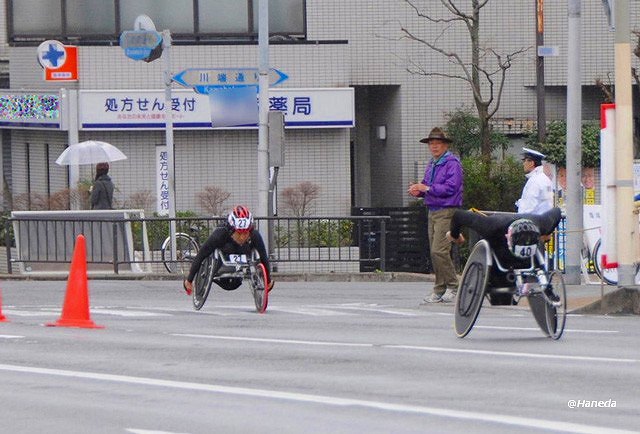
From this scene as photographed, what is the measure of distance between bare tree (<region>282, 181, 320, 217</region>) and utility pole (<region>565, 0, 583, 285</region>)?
11832mm

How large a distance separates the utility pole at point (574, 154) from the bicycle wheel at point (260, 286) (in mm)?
5650

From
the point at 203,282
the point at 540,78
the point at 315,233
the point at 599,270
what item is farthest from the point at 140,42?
the point at 540,78

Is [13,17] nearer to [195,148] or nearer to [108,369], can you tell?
[195,148]

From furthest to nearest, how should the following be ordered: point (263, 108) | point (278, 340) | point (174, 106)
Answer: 1. point (174, 106)
2. point (263, 108)
3. point (278, 340)

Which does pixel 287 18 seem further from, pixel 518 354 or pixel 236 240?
pixel 518 354

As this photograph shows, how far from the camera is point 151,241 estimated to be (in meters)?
25.4

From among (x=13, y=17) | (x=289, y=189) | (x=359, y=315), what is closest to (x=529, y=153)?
(x=359, y=315)

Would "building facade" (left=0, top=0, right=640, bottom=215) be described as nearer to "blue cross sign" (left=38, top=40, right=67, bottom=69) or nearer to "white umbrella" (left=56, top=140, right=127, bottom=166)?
"blue cross sign" (left=38, top=40, right=67, bottom=69)

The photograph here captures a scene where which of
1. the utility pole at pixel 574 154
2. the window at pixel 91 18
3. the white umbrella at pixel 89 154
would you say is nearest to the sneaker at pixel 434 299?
the utility pole at pixel 574 154

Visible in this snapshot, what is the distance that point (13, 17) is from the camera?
3195 centimetres

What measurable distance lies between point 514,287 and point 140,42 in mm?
14798

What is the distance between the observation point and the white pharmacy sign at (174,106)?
101 feet

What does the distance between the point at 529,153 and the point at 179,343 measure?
17.1 feet

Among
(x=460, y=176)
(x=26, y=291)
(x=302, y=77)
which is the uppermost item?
(x=302, y=77)
